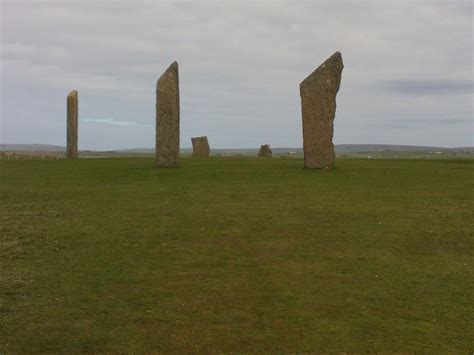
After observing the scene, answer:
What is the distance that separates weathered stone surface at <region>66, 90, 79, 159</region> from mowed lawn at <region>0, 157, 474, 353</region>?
21.3 m

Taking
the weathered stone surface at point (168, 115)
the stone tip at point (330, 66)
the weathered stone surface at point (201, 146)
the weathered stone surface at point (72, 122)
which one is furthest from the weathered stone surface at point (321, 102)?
the weathered stone surface at point (72, 122)

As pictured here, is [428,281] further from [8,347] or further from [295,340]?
[8,347]

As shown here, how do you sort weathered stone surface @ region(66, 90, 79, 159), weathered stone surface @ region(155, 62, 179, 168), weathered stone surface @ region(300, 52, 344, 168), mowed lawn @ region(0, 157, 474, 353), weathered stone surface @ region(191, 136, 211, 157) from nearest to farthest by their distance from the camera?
mowed lawn @ region(0, 157, 474, 353) < weathered stone surface @ region(300, 52, 344, 168) < weathered stone surface @ region(155, 62, 179, 168) < weathered stone surface @ region(66, 90, 79, 159) < weathered stone surface @ region(191, 136, 211, 157)

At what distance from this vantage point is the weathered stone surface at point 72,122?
37.0 m

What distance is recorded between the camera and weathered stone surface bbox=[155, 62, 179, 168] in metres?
24.8

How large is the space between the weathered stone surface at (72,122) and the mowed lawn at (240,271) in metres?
21.3

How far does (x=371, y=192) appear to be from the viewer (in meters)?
16.4

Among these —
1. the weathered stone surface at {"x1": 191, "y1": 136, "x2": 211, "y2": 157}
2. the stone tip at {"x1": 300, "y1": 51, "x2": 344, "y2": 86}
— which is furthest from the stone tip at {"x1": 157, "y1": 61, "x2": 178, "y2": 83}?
the weathered stone surface at {"x1": 191, "y1": 136, "x2": 211, "y2": 157}

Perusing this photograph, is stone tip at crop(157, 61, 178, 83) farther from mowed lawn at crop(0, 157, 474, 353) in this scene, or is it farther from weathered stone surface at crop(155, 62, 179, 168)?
mowed lawn at crop(0, 157, 474, 353)

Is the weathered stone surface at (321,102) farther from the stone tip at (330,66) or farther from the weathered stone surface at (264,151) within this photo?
the weathered stone surface at (264,151)

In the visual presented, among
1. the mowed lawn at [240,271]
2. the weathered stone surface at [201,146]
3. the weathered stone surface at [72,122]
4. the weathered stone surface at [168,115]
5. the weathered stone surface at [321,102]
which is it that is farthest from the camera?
the weathered stone surface at [201,146]

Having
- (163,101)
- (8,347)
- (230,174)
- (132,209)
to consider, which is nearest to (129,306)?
(8,347)

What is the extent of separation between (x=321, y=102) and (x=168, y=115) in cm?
732

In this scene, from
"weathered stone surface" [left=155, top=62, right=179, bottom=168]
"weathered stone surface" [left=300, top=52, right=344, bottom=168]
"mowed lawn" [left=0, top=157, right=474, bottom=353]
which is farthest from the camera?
"weathered stone surface" [left=155, top=62, right=179, bottom=168]
